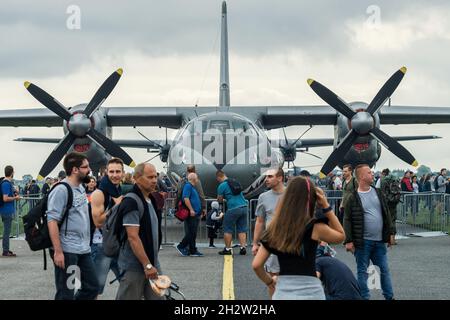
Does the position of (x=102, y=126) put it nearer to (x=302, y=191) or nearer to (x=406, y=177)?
(x=406, y=177)

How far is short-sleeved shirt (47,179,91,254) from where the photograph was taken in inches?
293

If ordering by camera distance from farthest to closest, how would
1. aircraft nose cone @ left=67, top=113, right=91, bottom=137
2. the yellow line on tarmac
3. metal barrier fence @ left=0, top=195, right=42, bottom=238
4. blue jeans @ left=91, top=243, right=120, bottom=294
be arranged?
aircraft nose cone @ left=67, top=113, right=91, bottom=137 < metal barrier fence @ left=0, top=195, right=42, bottom=238 < the yellow line on tarmac < blue jeans @ left=91, top=243, right=120, bottom=294

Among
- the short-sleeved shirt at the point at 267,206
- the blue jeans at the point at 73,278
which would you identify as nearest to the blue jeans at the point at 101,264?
the blue jeans at the point at 73,278

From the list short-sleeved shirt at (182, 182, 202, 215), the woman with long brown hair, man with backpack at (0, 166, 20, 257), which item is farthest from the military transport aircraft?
the woman with long brown hair

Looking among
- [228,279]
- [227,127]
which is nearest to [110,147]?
[227,127]

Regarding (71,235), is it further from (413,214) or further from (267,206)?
(413,214)

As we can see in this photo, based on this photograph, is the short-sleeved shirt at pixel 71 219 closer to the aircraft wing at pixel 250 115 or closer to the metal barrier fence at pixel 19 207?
the metal barrier fence at pixel 19 207

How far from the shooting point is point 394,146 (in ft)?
70.7

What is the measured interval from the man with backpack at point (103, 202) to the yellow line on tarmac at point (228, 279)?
5.45 ft

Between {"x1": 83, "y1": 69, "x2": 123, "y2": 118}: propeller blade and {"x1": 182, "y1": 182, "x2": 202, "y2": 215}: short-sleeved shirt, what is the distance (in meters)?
7.91

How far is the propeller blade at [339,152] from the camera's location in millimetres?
21578

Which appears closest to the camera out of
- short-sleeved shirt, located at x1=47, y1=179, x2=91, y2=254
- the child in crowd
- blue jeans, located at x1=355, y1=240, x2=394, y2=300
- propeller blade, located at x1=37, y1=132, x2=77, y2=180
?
short-sleeved shirt, located at x1=47, y1=179, x2=91, y2=254

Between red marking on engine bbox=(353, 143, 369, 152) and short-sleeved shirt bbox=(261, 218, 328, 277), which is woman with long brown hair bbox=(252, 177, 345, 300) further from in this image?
red marking on engine bbox=(353, 143, 369, 152)
